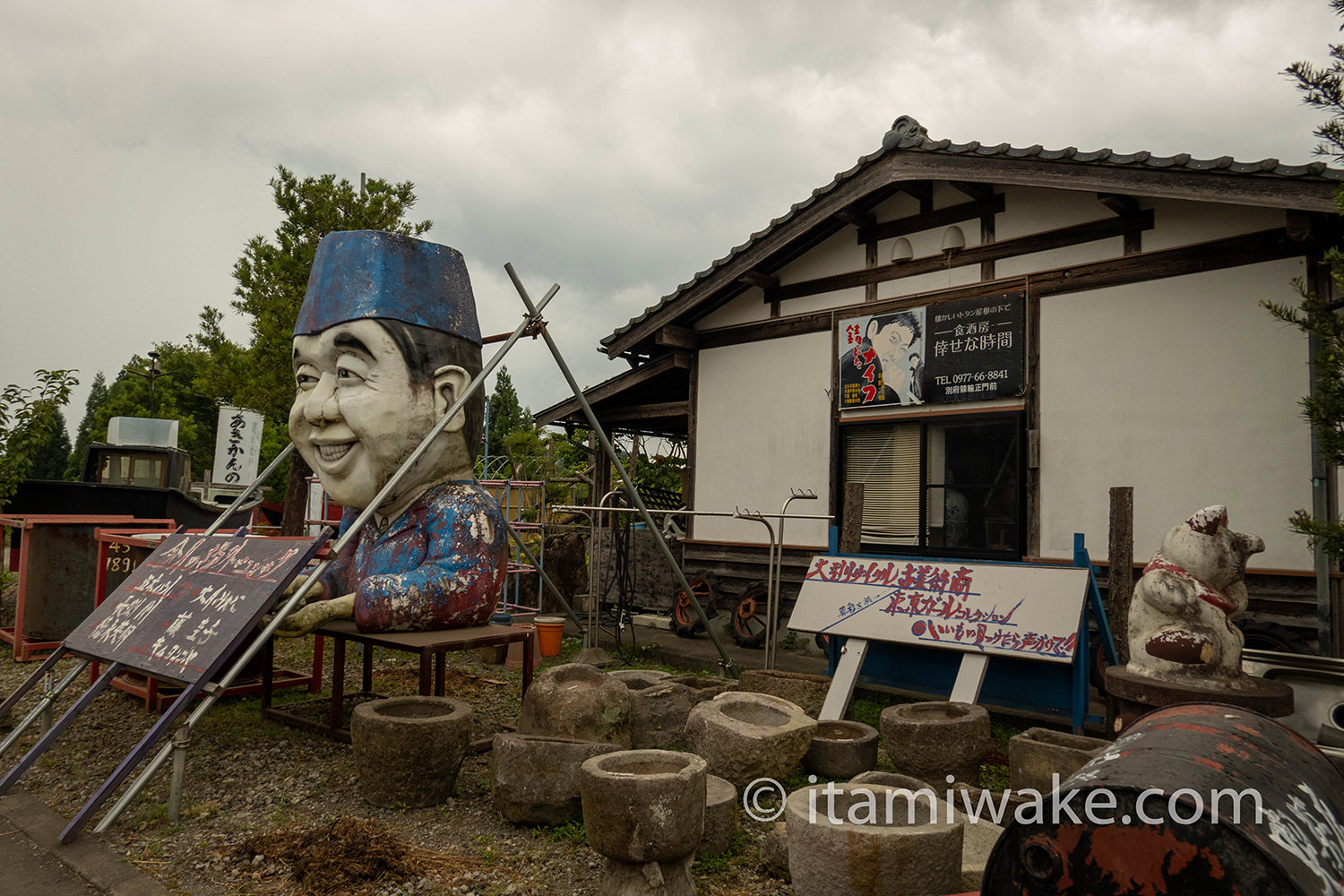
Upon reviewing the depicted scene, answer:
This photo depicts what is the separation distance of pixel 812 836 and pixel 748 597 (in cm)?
611

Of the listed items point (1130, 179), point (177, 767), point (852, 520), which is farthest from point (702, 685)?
point (1130, 179)

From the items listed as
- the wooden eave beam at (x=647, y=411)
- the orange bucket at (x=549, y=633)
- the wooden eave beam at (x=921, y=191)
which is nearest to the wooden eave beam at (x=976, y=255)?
the wooden eave beam at (x=921, y=191)

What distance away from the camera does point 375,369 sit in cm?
520

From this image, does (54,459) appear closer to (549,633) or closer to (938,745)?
(549,633)

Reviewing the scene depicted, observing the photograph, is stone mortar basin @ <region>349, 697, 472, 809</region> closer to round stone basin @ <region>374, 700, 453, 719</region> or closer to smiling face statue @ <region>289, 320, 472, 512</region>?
round stone basin @ <region>374, 700, 453, 719</region>

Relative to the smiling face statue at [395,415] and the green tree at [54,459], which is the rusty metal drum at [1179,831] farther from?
the green tree at [54,459]

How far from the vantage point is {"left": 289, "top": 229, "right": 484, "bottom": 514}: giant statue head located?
5.20m

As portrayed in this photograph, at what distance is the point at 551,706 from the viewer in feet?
15.0

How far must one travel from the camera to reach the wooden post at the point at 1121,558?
584cm

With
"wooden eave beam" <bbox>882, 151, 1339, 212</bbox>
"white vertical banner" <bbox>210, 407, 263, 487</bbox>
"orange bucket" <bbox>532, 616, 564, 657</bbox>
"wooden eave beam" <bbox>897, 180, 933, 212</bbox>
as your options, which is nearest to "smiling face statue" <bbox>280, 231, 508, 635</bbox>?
"orange bucket" <bbox>532, 616, 564, 657</bbox>

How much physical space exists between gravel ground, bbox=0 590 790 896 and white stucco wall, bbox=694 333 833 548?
4600 millimetres

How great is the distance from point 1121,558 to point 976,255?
3.41 metres

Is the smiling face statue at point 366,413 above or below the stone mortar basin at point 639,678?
above

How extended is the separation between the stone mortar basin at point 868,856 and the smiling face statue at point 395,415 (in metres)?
2.70
